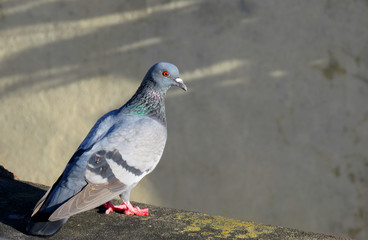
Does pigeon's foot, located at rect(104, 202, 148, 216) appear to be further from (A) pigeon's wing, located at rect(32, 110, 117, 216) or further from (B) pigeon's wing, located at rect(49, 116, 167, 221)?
(A) pigeon's wing, located at rect(32, 110, 117, 216)

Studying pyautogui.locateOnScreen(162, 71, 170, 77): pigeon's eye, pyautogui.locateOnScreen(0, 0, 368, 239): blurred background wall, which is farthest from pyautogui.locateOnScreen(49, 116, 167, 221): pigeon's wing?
pyautogui.locateOnScreen(0, 0, 368, 239): blurred background wall

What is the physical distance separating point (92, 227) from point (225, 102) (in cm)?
255

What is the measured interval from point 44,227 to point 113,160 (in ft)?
1.69

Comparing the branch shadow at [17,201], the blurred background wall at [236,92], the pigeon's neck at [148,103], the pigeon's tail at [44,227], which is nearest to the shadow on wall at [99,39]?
the blurred background wall at [236,92]

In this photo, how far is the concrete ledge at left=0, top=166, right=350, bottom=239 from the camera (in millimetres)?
2879

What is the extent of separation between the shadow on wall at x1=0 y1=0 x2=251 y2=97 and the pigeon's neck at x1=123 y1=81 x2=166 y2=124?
1930 millimetres

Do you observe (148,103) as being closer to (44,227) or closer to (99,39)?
(44,227)

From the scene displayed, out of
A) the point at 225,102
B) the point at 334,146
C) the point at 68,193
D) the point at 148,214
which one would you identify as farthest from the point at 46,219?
the point at 334,146

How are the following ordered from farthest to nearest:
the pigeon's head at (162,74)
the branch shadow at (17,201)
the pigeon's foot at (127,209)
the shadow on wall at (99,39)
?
the shadow on wall at (99,39)
the pigeon's head at (162,74)
the pigeon's foot at (127,209)
the branch shadow at (17,201)

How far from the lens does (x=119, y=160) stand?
119 inches

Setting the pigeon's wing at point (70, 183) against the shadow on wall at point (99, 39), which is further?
the shadow on wall at point (99, 39)

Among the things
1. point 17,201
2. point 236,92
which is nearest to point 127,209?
point 17,201

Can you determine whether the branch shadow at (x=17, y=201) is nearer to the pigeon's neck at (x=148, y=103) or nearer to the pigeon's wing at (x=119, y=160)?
the pigeon's wing at (x=119, y=160)

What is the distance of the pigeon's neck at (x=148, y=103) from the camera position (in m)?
3.30
